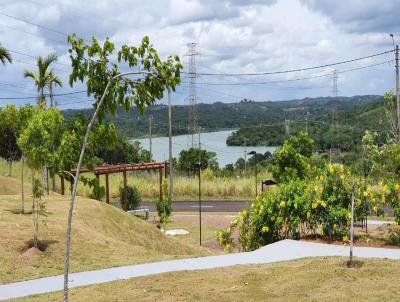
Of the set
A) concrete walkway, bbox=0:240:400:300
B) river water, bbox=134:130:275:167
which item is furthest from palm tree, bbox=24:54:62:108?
river water, bbox=134:130:275:167

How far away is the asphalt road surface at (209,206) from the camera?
3503 cm

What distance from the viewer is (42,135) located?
1377 centimetres

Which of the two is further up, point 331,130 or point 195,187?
point 331,130

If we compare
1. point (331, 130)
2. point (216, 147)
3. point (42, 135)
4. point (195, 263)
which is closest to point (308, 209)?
point (195, 263)

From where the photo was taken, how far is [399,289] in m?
10.1

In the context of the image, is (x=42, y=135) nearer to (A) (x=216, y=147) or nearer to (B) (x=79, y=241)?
(B) (x=79, y=241)

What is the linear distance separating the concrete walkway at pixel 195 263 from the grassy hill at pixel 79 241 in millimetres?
656

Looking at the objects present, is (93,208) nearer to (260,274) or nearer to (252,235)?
(252,235)

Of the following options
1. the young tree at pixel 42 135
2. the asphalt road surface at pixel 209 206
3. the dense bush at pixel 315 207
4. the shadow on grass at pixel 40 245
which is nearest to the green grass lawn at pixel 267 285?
the dense bush at pixel 315 207

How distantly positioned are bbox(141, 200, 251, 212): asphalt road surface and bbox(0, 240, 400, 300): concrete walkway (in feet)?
61.4

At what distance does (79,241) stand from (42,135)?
11.1 ft

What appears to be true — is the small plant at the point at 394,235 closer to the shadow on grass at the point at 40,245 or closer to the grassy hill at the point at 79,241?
the grassy hill at the point at 79,241

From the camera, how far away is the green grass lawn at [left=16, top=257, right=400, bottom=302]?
1005cm

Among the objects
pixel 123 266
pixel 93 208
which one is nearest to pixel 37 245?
pixel 123 266
